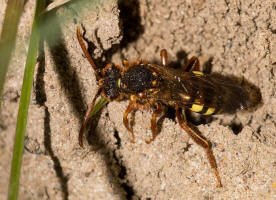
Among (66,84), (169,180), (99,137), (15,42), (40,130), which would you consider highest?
(15,42)

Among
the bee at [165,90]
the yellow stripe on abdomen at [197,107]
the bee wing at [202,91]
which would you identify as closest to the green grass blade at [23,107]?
the bee at [165,90]

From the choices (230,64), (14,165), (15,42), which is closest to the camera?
(14,165)

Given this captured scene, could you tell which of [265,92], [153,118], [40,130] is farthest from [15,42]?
[265,92]

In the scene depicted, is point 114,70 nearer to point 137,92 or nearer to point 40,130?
point 137,92

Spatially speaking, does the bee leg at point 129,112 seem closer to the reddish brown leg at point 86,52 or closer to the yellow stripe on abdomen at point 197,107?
the reddish brown leg at point 86,52

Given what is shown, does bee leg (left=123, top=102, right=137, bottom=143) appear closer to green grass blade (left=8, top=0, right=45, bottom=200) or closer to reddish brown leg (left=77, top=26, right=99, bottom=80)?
reddish brown leg (left=77, top=26, right=99, bottom=80)
